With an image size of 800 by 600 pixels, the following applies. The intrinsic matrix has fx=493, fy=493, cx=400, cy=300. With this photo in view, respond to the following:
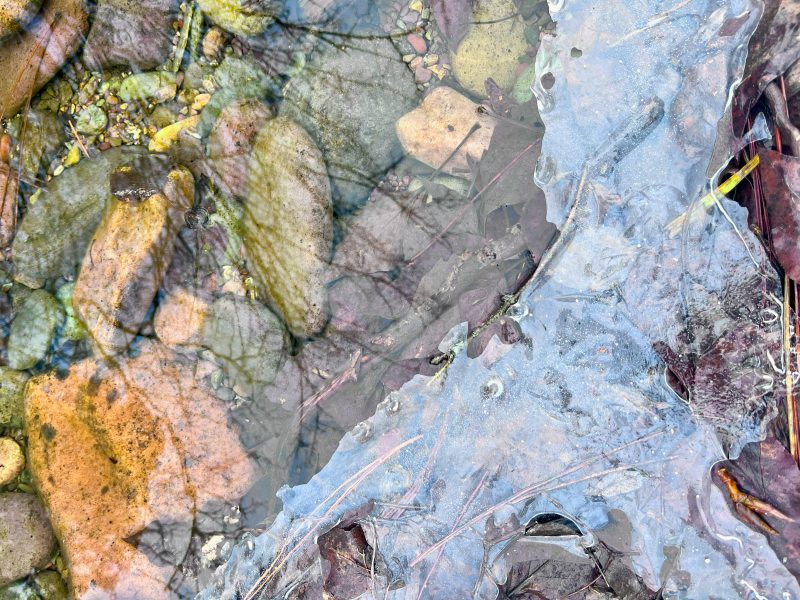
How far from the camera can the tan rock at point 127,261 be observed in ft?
11.1

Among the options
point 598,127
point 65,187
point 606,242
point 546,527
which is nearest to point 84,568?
point 65,187

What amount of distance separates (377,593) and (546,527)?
3.79 ft

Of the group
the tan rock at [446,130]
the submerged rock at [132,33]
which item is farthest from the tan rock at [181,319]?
the tan rock at [446,130]

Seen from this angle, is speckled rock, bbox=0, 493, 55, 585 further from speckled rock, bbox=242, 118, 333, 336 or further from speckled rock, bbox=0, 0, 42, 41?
speckled rock, bbox=0, 0, 42, 41

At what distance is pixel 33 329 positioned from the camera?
12.1 feet

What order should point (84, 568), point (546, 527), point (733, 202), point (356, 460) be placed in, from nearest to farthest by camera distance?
1. point (733, 202)
2. point (546, 527)
3. point (356, 460)
4. point (84, 568)

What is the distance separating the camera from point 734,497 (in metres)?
2.80

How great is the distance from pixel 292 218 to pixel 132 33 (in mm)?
1851

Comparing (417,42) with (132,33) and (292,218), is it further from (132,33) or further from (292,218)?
(132,33)

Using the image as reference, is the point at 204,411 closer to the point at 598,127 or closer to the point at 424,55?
the point at 424,55

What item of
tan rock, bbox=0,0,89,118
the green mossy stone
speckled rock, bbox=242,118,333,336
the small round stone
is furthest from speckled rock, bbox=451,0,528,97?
the green mossy stone

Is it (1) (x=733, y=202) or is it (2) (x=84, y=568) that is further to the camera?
(2) (x=84, y=568)

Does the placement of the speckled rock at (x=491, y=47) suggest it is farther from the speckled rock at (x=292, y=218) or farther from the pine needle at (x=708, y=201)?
the pine needle at (x=708, y=201)

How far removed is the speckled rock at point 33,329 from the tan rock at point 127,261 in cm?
27
